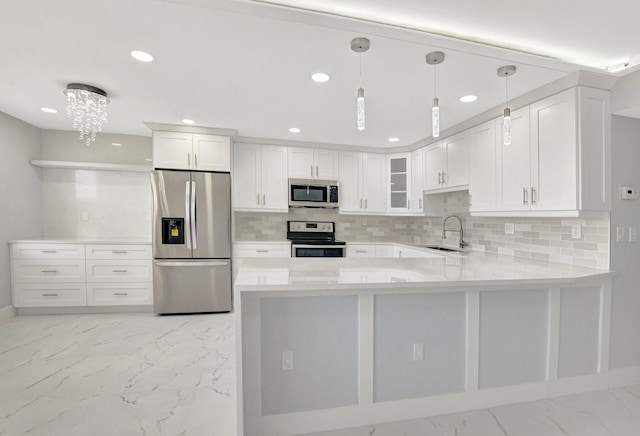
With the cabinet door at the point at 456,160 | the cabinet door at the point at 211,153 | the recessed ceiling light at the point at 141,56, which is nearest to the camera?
the recessed ceiling light at the point at 141,56

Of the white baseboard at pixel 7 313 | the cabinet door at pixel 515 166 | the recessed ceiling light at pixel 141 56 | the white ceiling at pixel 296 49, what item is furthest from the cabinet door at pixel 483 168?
the white baseboard at pixel 7 313

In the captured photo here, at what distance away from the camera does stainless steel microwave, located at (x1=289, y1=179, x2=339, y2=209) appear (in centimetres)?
446

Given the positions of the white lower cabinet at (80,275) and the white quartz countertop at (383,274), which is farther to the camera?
the white lower cabinet at (80,275)

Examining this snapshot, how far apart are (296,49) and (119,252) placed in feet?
11.2

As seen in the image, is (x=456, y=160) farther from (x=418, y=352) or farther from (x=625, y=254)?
(x=418, y=352)

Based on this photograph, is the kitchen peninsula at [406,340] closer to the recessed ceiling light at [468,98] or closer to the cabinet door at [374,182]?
the recessed ceiling light at [468,98]

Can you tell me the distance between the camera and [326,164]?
461 centimetres

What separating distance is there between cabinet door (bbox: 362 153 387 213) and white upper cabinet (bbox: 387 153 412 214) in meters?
0.09

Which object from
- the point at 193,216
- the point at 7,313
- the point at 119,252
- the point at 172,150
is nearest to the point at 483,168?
the point at 193,216

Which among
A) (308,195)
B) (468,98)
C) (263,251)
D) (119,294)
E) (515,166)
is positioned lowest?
(119,294)

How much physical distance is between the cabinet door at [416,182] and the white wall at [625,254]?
2.15 meters

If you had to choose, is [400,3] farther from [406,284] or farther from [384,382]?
[384,382]

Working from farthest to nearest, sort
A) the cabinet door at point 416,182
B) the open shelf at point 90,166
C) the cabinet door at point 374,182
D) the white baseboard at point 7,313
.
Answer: the cabinet door at point 374,182 → the cabinet door at point 416,182 → the open shelf at point 90,166 → the white baseboard at point 7,313

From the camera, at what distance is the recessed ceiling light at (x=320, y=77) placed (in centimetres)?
236
